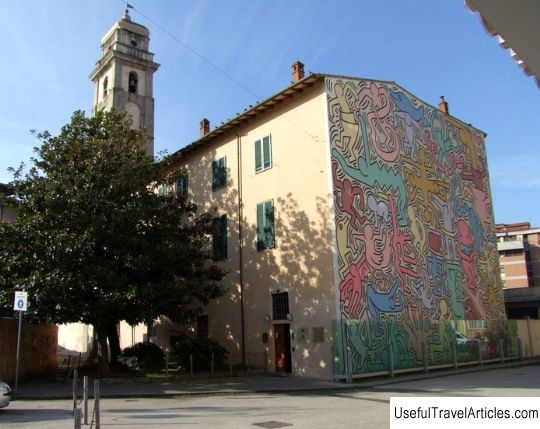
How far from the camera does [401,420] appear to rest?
19.3 feet

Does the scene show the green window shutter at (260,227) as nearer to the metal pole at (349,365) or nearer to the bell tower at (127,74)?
the metal pole at (349,365)

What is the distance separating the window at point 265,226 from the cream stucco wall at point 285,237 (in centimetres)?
27

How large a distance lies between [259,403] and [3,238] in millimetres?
11410

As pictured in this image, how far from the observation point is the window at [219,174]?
2758 cm

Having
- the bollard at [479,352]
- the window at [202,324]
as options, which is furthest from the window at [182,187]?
the bollard at [479,352]

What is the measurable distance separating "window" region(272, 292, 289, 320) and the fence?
310cm

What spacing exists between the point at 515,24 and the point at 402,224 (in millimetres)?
22185

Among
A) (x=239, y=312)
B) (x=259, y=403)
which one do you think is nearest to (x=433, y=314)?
(x=239, y=312)

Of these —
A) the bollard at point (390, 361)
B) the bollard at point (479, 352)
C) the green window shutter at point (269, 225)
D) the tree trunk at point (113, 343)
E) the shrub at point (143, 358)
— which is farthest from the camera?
the bollard at point (479, 352)

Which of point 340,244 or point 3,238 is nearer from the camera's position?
point 3,238

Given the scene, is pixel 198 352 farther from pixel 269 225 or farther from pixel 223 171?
pixel 223 171

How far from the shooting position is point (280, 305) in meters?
23.5

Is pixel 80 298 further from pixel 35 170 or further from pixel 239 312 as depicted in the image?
pixel 239 312

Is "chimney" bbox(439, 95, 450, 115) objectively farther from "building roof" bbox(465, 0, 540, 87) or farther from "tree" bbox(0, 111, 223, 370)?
"building roof" bbox(465, 0, 540, 87)
